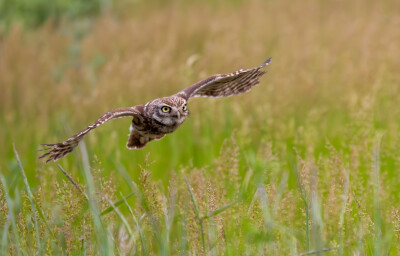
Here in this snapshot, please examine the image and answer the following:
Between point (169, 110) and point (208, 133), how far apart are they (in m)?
2.01

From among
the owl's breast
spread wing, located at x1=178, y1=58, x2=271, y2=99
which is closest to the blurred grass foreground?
the owl's breast

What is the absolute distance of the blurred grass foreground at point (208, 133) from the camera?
10.0ft

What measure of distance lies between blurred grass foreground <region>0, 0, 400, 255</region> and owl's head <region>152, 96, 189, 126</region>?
10.7 inches

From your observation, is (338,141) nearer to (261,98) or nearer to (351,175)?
(261,98)

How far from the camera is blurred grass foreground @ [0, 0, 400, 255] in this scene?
305 cm

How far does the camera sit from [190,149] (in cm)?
600

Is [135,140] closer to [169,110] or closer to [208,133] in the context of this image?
[169,110]

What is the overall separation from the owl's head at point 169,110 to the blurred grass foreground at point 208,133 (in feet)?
0.89

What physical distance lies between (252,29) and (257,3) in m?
A: 1.39

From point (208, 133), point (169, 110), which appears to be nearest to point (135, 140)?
point (169, 110)

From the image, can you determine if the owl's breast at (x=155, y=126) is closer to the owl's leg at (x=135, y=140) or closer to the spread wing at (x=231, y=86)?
the owl's leg at (x=135, y=140)

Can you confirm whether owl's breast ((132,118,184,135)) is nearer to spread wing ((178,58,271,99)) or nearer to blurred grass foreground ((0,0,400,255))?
blurred grass foreground ((0,0,400,255))

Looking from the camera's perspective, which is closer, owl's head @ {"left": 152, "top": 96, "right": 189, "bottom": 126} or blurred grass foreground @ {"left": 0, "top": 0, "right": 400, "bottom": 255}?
blurred grass foreground @ {"left": 0, "top": 0, "right": 400, "bottom": 255}

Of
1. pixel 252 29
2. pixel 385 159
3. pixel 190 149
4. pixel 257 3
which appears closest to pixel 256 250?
pixel 385 159
